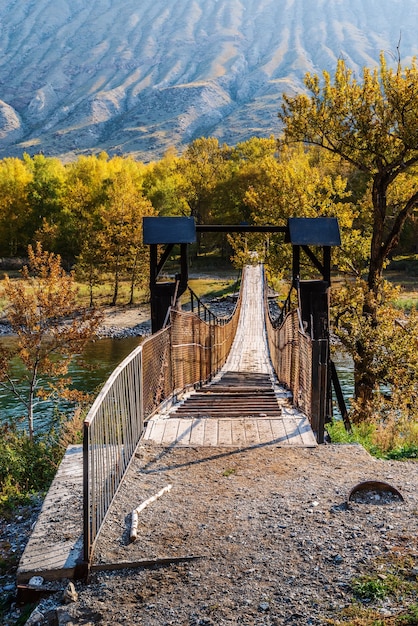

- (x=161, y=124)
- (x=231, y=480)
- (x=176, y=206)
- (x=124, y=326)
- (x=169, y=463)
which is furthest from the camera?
(x=161, y=124)

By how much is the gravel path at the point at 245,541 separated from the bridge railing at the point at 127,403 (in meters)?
0.19

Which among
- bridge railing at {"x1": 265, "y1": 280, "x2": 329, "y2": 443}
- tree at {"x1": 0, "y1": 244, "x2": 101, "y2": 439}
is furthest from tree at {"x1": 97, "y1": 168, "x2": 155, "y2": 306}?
bridge railing at {"x1": 265, "y1": 280, "x2": 329, "y2": 443}

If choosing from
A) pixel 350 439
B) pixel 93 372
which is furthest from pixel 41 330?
pixel 350 439

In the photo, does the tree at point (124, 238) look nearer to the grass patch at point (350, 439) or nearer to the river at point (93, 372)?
the river at point (93, 372)

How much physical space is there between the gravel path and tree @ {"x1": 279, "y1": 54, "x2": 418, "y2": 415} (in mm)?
8158

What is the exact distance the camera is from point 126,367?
491 cm

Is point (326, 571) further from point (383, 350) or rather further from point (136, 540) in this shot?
point (383, 350)

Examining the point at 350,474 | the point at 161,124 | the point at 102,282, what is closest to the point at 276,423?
the point at 350,474

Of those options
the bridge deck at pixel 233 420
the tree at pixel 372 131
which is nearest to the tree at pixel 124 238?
the tree at pixel 372 131

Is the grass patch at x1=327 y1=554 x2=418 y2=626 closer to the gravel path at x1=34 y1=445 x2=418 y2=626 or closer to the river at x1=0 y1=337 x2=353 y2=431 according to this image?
the gravel path at x1=34 y1=445 x2=418 y2=626

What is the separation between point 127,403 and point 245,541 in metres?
1.73

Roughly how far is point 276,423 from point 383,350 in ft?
23.4

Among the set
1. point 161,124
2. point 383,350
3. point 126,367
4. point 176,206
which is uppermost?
point 161,124

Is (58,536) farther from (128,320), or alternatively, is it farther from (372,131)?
(128,320)
